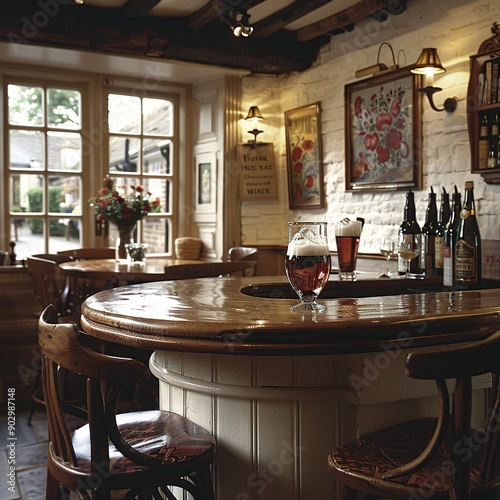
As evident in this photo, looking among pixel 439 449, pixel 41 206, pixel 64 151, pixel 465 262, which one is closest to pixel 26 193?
pixel 41 206

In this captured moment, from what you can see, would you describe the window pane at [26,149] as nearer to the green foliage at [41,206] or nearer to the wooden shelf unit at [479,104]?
the green foliage at [41,206]

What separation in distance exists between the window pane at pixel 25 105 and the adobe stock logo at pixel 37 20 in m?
0.82

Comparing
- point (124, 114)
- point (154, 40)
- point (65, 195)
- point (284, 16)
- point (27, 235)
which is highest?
point (284, 16)

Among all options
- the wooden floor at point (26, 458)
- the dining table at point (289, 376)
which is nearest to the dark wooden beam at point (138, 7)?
the wooden floor at point (26, 458)

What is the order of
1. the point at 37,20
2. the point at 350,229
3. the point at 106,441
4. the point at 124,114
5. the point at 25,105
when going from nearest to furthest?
the point at 106,441 < the point at 350,229 < the point at 37,20 < the point at 25,105 < the point at 124,114

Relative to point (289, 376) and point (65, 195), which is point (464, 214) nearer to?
point (289, 376)

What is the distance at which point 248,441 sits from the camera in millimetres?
1628

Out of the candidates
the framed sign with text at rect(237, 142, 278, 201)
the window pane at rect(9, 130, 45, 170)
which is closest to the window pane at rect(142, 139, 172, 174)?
the framed sign with text at rect(237, 142, 278, 201)

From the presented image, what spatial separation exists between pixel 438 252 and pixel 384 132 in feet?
6.49

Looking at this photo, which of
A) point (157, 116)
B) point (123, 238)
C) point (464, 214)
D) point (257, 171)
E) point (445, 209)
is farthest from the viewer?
point (157, 116)

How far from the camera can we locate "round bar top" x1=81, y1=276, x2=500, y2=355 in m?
1.33

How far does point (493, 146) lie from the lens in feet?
11.7

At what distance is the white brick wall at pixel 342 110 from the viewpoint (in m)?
3.89

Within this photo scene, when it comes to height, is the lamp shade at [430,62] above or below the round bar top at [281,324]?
above
